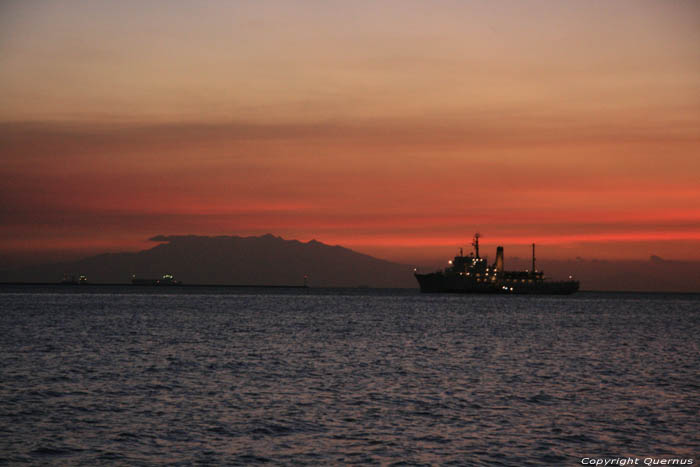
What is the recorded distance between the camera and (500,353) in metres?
56.2

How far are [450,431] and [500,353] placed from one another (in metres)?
30.9

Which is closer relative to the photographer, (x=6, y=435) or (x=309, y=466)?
(x=309, y=466)

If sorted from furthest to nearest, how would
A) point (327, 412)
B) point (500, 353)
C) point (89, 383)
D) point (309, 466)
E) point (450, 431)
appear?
1. point (500, 353)
2. point (89, 383)
3. point (327, 412)
4. point (450, 431)
5. point (309, 466)

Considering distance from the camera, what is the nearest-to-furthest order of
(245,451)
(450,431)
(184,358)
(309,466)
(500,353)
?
(309,466)
(245,451)
(450,431)
(184,358)
(500,353)

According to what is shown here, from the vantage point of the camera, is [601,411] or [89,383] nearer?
[601,411]

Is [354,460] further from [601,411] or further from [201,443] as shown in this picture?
[601,411]

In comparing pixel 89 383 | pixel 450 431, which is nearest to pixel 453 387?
pixel 450 431

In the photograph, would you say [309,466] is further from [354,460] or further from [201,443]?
[201,443]

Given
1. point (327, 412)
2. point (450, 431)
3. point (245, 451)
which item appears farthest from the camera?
point (327, 412)

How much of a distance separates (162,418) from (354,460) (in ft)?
29.5

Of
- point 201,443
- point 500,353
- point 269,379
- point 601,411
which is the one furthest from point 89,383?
point 500,353

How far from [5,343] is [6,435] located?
36.9m

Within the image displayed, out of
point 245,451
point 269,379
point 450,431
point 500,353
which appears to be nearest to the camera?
point 245,451

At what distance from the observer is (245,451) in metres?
23.2
